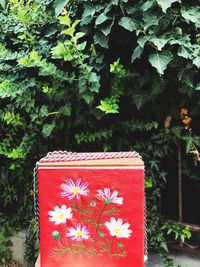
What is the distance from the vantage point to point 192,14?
2129 mm

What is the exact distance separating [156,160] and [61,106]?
0.74 meters

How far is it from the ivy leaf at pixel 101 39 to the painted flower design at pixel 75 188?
85cm

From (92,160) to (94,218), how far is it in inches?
11.2

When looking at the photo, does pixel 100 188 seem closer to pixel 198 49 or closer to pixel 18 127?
pixel 198 49

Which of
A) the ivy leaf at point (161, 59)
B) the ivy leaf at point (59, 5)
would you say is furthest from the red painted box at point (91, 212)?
the ivy leaf at point (59, 5)

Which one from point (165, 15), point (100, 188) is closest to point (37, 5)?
point (165, 15)

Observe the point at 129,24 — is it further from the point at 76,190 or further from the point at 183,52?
Result: the point at 76,190

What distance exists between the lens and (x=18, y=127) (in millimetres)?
3031

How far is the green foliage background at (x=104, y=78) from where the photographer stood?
2.14m

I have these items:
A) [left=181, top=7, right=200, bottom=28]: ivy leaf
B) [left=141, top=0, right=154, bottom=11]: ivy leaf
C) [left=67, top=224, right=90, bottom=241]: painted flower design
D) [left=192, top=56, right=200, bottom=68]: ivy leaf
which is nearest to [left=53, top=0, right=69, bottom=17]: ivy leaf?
[left=141, top=0, right=154, bottom=11]: ivy leaf

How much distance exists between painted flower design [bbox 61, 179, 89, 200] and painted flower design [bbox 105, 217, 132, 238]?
20cm

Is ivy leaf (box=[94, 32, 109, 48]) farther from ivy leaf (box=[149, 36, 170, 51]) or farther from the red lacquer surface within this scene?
the red lacquer surface

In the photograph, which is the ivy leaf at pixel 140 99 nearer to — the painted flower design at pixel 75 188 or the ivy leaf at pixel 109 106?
the ivy leaf at pixel 109 106

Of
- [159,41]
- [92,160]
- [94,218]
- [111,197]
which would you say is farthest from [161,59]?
[94,218]
